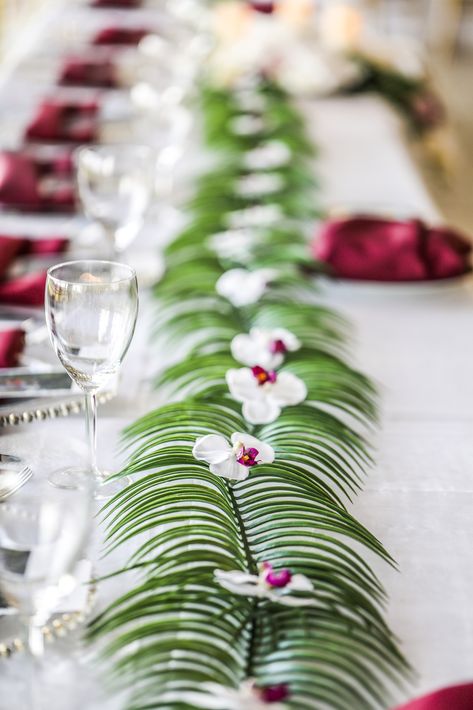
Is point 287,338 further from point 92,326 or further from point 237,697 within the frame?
point 237,697

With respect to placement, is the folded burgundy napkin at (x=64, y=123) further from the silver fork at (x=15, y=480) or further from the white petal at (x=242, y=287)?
the silver fork at (x=15, y=480)

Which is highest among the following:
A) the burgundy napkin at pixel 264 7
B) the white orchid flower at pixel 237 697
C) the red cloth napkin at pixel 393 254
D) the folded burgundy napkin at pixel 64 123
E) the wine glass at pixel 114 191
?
the burgundy napkin at pixel 264 7

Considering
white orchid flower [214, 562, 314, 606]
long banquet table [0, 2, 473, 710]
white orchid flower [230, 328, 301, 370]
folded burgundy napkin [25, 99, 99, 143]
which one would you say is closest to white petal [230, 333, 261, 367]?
white orchid flower [230, 328, 301, 370]

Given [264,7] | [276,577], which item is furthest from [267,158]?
[264,7]

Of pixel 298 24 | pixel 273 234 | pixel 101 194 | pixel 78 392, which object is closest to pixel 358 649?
pixel 78 392

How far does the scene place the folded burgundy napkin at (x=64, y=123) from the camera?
226 cm

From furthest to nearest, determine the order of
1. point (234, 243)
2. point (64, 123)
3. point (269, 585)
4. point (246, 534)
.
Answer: point (64, 123) < point (234, 243) < point (246, 534) < point (269, 585)

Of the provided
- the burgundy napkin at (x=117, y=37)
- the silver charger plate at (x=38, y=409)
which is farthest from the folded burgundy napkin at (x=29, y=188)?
the burgundy napkin at (x=117, y=37)

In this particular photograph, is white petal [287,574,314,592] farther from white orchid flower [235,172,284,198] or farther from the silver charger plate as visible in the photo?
white orchid flower [235,172,284,198]

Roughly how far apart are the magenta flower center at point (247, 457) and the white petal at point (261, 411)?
116mm

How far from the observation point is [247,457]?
970 millimetres

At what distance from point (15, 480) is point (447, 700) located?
0.40m

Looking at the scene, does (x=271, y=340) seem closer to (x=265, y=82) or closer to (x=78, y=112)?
(x=78, y=112)

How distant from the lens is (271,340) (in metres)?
1.26
